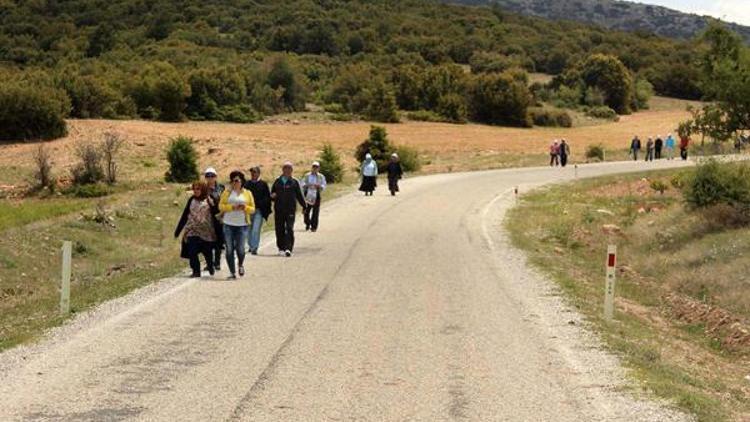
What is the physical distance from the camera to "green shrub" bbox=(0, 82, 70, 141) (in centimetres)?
7062

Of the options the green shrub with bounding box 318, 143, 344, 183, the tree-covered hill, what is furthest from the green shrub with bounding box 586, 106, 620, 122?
the green shrub with bounding box 318, 143, 344, 183

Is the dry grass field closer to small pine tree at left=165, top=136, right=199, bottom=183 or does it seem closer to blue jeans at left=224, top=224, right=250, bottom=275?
small pine tree at left=165, top=136, right=199, bottom=183

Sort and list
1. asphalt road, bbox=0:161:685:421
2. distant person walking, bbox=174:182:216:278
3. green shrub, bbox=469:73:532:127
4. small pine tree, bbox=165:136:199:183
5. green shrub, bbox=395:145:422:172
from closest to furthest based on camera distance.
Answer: asphalt road, bbox=0:161:685:421 → distant person walking, bbox=174:182:216:278 → small pine tree, bbox=165:136:199:183 → green shrub, bbox=395:145:422:172 → green shrub, bbox=469:73:532:127

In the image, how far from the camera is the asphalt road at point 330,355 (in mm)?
8031

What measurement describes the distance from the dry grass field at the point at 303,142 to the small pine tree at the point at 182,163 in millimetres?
2159

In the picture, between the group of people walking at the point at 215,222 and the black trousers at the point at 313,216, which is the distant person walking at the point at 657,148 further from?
the group of people walking at the point at 215,222

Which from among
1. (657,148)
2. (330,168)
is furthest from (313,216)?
(657,148)

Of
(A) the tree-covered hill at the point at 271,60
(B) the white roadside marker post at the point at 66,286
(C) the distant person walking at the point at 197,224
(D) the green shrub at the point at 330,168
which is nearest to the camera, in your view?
(B) the white roadside marker post at the point at 66,286

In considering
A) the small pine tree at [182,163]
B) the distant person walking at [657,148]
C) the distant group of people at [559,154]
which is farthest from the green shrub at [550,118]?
the small pine tree at [182,163]

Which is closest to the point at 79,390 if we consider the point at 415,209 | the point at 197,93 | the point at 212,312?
the point at 212,312

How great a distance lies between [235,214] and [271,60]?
360ft

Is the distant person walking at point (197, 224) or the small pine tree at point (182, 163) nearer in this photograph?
the distant person walking at point (197, 224)

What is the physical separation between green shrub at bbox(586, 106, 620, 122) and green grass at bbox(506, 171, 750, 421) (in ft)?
250

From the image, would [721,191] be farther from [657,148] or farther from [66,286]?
[657,148]
